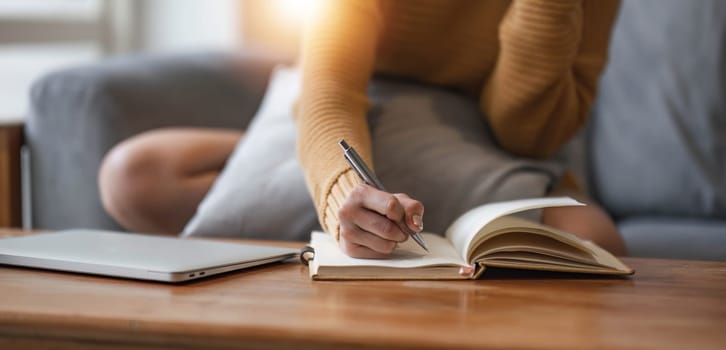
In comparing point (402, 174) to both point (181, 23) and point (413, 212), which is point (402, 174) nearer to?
point (413, 212)

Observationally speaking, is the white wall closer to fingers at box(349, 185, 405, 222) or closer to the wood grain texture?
the wood grain texture

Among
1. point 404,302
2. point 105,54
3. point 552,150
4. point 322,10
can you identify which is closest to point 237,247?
point 404,302

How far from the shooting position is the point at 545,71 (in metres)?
1.23

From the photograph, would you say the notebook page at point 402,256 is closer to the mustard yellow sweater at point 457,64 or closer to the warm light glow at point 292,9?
the mustard yellow sweater at point 457,64

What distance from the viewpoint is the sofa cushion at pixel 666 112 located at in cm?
154

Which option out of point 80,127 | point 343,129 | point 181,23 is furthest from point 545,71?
point 181,23

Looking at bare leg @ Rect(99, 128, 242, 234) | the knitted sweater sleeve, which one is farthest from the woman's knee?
the knitted sweater sleeve

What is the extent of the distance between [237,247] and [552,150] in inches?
26.1

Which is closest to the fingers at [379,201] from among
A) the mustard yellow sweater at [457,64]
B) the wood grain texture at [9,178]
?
the mustard yellow sweater at [457,64]

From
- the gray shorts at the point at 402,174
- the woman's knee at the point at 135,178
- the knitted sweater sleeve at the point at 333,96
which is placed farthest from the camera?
the woman's knee at the point at 135,178

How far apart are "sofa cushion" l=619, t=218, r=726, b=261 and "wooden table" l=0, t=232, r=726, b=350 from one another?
1.53ft

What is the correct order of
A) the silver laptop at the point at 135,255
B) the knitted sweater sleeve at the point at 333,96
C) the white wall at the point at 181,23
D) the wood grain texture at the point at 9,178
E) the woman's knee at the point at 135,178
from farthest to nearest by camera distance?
the white wall at the point at 181,23, the wood grain texture at the point at 9,178, the woman's knee at the point at 135,178, the knitted sweater sleeve at the point at 333,96, the silver laptop at the point at 135,255

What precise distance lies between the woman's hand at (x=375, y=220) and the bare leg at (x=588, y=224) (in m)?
0.38

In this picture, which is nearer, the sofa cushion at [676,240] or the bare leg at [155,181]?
the sofa cushion at [676,240]
